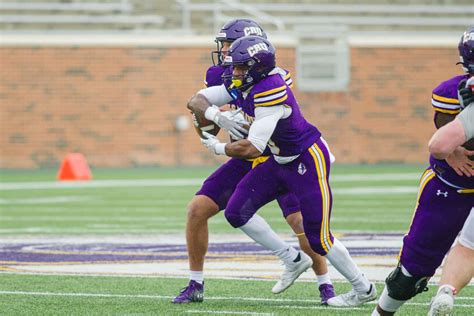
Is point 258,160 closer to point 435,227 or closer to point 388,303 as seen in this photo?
point 388,303

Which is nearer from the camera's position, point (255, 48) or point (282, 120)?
point (255, 48)

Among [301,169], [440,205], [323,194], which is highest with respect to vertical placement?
[440,205]

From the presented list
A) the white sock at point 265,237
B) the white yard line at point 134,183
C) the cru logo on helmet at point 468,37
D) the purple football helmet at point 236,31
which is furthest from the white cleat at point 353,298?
the white yard line at point 134,183

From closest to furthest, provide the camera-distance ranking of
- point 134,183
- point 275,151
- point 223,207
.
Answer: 1. point 275,151
2. point 223,207
3. point 134,183

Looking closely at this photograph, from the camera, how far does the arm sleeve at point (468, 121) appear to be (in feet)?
15.5

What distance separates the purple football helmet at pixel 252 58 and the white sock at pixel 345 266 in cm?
105

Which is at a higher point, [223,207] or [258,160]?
[258,160]

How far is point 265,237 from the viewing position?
21.6 feet

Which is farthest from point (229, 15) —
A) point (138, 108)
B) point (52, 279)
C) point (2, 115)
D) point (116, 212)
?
point (52, 279)

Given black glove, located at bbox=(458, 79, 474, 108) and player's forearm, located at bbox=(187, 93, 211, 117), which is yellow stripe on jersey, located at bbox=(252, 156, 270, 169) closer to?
player's forearm, located at bbox=(187, 93, 211, 117)

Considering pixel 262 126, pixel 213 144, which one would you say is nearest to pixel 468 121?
pixel 262 126

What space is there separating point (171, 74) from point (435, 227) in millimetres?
16768

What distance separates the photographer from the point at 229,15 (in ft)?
74.0

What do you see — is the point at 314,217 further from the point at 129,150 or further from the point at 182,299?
the point at 129,150
